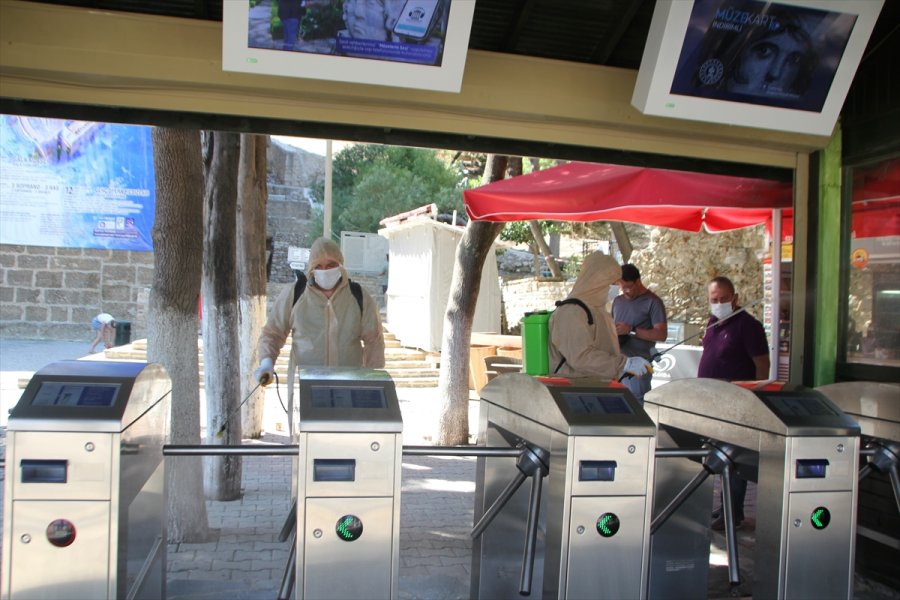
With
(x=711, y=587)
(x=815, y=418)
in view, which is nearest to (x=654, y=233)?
(x=711, y=587)

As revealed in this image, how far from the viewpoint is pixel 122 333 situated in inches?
547

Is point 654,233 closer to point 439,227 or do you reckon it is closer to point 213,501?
point 439,227

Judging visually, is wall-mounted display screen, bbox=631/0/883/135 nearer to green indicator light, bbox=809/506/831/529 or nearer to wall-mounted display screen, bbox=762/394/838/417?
wall-mounted display screen, bbox=762/394/838/417

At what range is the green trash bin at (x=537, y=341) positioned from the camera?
15.0ft

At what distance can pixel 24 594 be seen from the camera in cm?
215

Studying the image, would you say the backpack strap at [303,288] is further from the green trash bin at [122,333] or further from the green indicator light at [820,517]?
the green trash bin at [122,333]

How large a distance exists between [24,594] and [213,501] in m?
3.32

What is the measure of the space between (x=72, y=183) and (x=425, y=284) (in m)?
6.24

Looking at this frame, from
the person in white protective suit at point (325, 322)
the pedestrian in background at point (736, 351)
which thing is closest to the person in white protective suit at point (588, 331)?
the pedestrian in background at point (736, 351)

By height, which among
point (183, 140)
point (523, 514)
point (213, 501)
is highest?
point (183, 140)

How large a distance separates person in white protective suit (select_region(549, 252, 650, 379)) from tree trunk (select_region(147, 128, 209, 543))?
1966 mm

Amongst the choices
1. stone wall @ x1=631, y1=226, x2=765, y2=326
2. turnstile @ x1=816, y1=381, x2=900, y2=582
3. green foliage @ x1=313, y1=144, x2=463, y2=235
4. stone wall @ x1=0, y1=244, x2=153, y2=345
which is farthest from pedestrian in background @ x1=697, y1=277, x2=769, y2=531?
A: green foliage @ x1=313, y1=144, x2=463, y2=235

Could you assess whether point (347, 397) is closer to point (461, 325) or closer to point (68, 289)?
point (461, 325)

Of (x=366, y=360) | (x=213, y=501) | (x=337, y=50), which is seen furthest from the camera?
(x=213, y=501)
